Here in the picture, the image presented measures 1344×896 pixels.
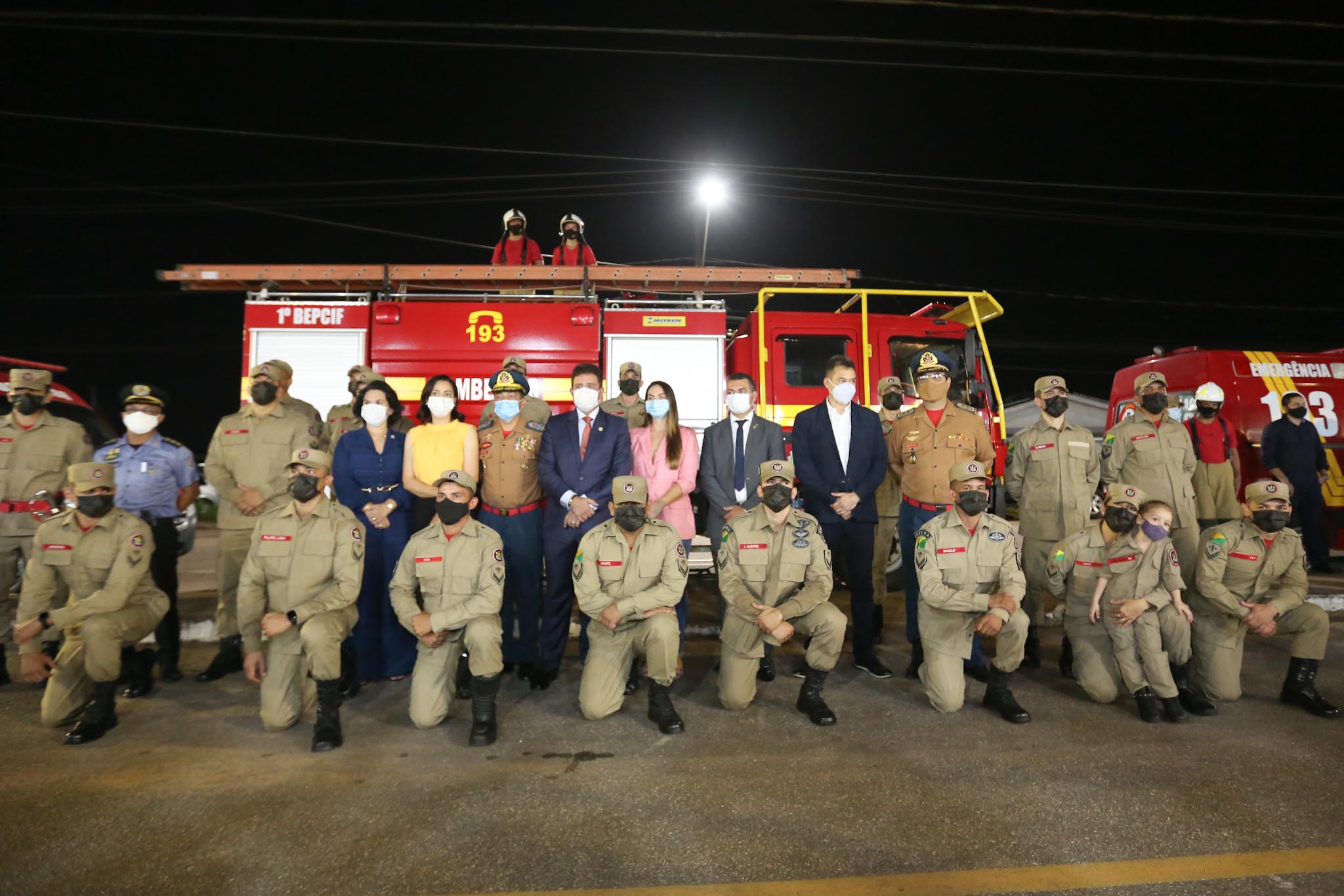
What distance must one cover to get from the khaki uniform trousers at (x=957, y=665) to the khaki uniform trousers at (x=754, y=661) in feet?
1.99

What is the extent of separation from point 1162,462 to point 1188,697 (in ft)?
5.97

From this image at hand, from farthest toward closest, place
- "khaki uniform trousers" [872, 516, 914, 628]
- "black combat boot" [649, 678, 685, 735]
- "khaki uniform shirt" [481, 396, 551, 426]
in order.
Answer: "khaki uniform trousers" [872, 516, 914, 628] < "khaki uniform shirt" [481, 396, 551, 426] < "black combat boot" [649, 678, 685, 735]

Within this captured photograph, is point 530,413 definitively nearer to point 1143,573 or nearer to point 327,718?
point 327,718

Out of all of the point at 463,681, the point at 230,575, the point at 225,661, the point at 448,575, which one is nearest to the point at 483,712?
the point at 448,575

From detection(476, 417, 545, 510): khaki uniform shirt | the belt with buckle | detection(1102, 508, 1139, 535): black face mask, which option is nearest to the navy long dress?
detection(476, 417, 545, 510): khaki uniform shirt

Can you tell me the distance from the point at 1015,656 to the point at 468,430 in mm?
3667

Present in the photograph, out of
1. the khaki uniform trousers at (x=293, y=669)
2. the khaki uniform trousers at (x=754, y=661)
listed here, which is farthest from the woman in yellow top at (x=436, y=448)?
the khaki uniform trousers at (x=754, y=661)

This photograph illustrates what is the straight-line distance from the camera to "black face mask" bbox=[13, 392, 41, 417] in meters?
5.09

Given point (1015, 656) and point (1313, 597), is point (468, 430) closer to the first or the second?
point (1015, 656)

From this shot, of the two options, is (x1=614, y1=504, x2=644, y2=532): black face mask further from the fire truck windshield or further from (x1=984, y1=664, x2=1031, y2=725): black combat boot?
A: the fire truck windshield

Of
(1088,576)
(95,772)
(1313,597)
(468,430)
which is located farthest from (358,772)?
(1313,597)

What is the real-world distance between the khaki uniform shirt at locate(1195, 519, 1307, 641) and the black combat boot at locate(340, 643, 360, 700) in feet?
17.6

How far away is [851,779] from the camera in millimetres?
3432

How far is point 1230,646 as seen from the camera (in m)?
4.56
